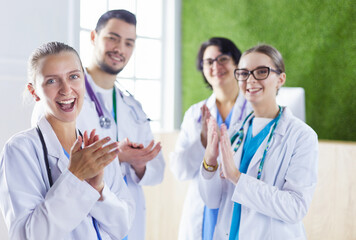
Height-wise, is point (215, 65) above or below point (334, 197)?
above

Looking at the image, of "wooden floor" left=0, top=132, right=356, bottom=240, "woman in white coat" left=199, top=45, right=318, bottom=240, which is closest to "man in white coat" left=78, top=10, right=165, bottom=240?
"woman in white coat" left=199, top=45, right=318, bottom=240

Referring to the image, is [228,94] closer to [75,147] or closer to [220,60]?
[220,60]

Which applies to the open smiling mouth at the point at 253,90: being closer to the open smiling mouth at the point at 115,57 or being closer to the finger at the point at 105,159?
the open smiling mouth at the point at 115,57

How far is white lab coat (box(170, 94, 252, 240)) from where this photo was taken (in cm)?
247

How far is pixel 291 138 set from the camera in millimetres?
1821

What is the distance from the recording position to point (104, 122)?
204cm

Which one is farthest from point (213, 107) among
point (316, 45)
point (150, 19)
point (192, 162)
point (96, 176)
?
point (150, 19)

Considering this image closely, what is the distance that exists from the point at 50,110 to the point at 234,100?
1.49 m

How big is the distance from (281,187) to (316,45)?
1.97 metres

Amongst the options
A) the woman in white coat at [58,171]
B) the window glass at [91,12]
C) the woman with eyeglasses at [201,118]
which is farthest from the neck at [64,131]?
the woman with eyeglasses at [201,118]

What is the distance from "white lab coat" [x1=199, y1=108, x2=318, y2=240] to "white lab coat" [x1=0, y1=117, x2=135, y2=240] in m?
0.73

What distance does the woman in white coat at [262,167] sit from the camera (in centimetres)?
174

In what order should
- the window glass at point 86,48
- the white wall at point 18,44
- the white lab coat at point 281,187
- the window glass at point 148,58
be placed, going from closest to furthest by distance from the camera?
the white wall at point 18,44 < the white lab coat at point 281,187 < the window glass at point 86,48 < the window glass at point 148,58

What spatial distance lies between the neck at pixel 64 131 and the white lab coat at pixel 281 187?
0.78 metres
